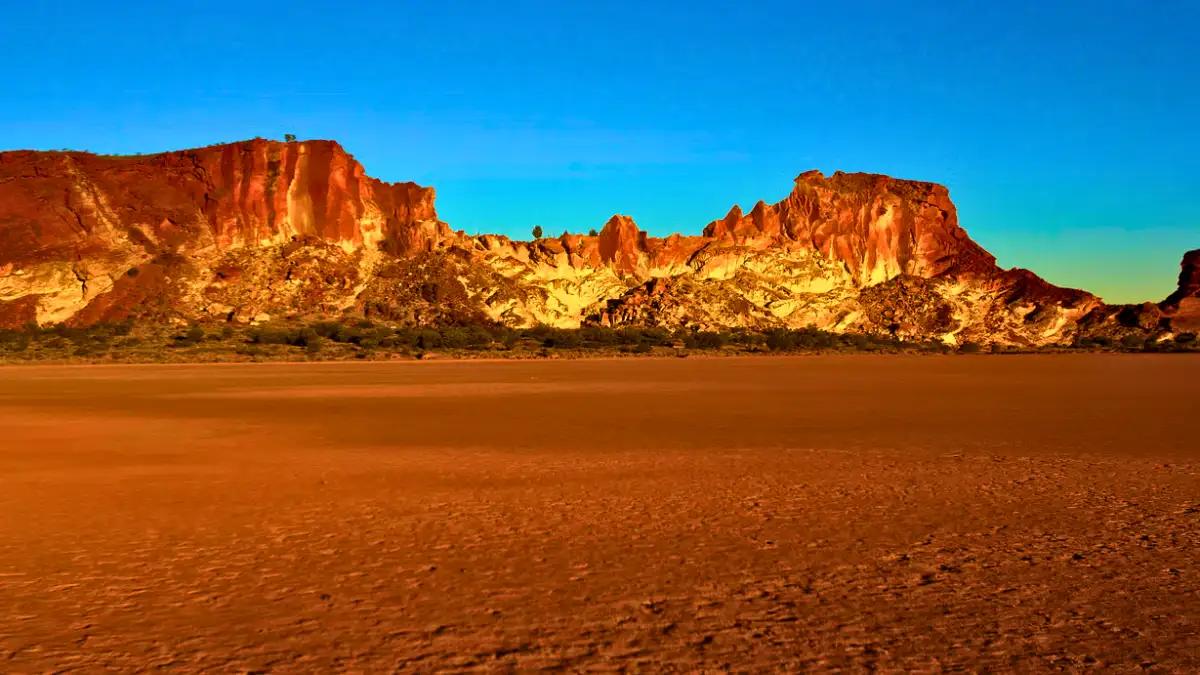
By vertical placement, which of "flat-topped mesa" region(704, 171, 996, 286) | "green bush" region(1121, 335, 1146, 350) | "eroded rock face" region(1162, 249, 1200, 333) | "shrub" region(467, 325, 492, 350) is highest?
"flat-topped mesa" region(704, 171, 996, 286)

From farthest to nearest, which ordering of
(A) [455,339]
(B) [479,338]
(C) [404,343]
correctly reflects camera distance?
1. (B) [479,338]
2. (A) [455,339]
3. (C) [404,343]

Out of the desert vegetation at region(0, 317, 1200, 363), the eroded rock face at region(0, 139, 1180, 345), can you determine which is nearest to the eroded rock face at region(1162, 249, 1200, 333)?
the eroded rock face at region(0, 139, 1180, 345)

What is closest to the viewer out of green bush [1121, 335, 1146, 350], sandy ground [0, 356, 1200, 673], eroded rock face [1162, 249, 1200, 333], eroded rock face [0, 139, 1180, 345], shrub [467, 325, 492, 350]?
sandy ground [0, 356, 1200, 673]

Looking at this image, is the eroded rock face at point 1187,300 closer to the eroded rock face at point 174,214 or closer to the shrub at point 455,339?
the shrub at point 455,339

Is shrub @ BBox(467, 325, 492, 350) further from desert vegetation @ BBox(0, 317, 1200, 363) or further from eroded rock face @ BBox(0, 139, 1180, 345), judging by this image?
eroded rock face @ BBox(0, 139, 1180, 345)

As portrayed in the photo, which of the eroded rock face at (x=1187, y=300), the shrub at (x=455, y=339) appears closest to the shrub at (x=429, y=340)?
the shrub at (x=455, y=339)

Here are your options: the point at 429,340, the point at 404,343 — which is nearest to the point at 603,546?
the point at 404,343

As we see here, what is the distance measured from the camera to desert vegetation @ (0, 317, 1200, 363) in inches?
2094

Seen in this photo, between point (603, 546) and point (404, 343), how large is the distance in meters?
55.3

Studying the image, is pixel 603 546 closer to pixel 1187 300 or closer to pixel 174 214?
pixel 174 214

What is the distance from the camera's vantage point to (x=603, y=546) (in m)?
7.55

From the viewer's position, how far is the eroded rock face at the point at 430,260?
2918 inches

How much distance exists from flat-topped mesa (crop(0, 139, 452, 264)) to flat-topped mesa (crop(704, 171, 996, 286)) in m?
35.4

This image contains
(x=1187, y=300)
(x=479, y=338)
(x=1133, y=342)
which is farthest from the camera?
(x=1187, y=300)
